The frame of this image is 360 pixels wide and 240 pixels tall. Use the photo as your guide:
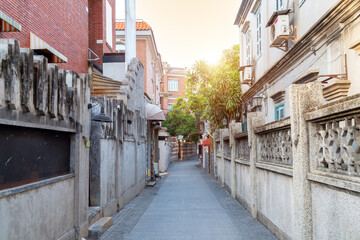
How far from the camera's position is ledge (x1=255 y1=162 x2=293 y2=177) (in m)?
5.90

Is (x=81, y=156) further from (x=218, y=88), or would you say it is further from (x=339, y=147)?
(x=218, y=88)

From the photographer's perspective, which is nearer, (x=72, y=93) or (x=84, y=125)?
(x=72, y=93)

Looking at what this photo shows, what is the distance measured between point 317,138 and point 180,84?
198 feet

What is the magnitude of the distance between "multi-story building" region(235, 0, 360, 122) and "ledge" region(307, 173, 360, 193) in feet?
11.8

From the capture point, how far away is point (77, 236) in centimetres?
674

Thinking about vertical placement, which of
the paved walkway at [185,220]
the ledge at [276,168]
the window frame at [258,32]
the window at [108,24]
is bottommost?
the paved walkway at [185,220]

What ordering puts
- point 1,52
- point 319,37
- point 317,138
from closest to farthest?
point 1,52
point 317,138
point 319,37

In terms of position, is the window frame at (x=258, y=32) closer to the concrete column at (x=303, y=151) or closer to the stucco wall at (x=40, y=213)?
the concrete column at (x=303, y=151)

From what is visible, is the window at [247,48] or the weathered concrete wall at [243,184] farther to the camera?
the window at [247,48]

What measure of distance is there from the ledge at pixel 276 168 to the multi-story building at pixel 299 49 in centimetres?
227

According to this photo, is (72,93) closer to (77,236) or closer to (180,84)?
(77,236)

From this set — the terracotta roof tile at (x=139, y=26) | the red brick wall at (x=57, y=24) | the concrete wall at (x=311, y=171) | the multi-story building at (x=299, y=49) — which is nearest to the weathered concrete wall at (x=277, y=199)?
the concrete wall at (x=311, y=171)

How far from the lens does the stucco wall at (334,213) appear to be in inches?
145

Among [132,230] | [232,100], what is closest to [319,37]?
[132,230]
